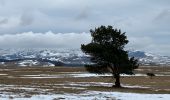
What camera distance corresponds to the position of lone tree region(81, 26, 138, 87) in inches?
2327

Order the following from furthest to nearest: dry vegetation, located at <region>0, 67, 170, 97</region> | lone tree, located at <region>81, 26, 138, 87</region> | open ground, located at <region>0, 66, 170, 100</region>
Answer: lone tree, located at <region>81, 26, 138, 87</region> → dry vegetation, located at <region>0, 67, 170, 97</region> → open ground, located at <region>0, 66, 170, 100</region>

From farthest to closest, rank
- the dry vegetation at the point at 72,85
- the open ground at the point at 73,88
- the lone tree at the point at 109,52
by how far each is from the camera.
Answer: the lone tree at the point at 109,52
the dry vegetation at the point at 72,85
the open ground at the point at 73,88

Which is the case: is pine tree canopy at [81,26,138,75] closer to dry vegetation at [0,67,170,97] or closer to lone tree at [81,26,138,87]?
lone tree at [81,26,138,87]

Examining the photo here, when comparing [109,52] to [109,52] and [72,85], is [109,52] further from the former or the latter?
[72,85]

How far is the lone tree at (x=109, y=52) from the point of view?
194 feet

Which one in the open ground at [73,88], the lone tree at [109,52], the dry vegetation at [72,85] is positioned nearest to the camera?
the open ground at [73,88]

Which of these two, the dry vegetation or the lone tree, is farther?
the lone tree

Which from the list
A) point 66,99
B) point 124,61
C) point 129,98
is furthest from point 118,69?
point 66,99

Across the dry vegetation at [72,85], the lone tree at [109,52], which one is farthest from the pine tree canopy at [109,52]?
the dry vegetation at [72,85]

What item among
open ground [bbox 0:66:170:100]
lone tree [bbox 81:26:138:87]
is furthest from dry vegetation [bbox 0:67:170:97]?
lone tree [bbox 81:26:138:87]

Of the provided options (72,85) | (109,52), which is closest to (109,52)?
(109,52)

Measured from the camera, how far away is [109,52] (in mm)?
58844

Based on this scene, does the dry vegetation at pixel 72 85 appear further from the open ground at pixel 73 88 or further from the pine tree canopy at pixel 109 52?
the pine tree canopy at pixel 109 52

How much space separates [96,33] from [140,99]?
2453cm
